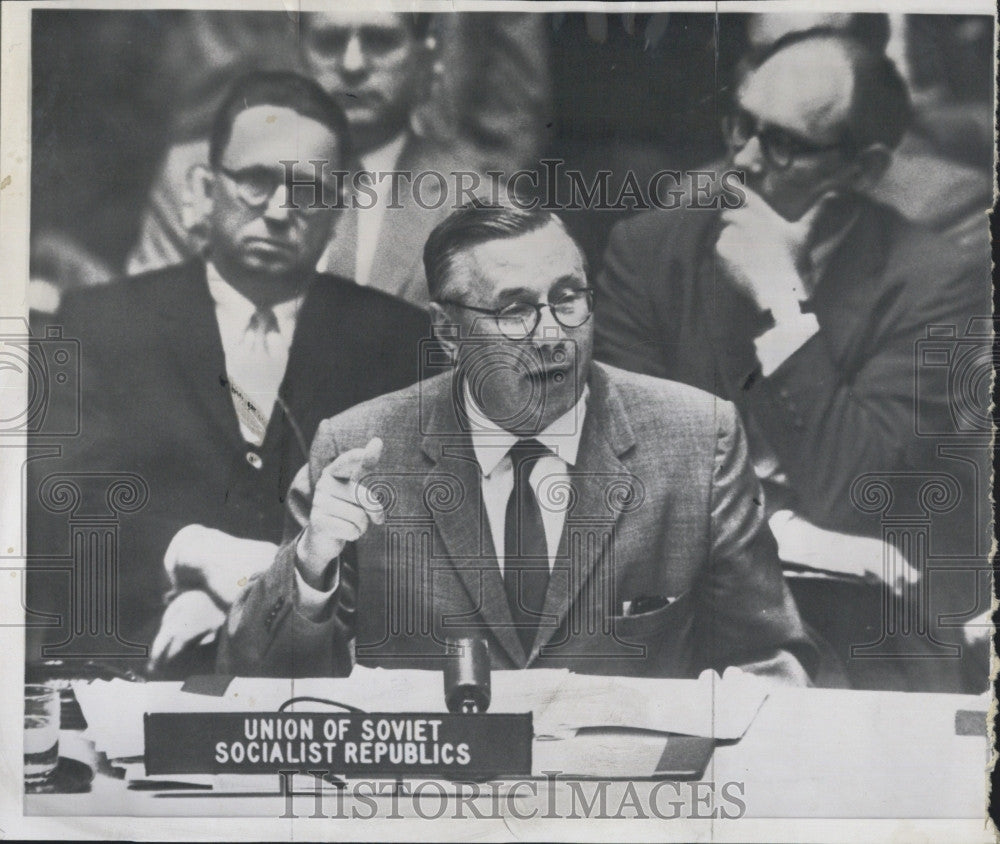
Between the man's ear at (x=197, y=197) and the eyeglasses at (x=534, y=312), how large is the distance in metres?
1.03

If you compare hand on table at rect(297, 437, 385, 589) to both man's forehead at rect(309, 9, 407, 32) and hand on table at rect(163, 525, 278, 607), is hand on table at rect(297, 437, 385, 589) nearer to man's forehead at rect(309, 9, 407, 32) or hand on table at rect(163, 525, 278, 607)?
hand on table at rect(163, 525, 278, 607)

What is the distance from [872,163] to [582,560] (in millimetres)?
1996

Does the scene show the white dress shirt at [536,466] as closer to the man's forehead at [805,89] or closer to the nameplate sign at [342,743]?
the nameplate sign at [342,743]

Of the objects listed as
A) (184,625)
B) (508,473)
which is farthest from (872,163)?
(184,625)

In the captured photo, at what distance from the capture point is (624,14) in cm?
421

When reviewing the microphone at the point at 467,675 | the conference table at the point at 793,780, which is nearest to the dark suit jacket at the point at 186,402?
the conference table at the point at 793,780

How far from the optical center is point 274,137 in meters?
4.24

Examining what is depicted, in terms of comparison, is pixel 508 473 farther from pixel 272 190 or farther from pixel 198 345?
pixel 272 190

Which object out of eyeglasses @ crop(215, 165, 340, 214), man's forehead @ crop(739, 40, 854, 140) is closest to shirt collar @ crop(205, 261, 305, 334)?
eyeglasses @ crop(215, 165, 340, 214)

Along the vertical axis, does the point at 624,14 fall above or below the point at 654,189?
above

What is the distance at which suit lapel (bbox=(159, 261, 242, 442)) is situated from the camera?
13.8 feet

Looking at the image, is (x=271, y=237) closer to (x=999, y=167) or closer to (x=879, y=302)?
(x=879, y=302)

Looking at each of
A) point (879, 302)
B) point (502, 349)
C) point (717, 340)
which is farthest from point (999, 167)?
point (502, 349)

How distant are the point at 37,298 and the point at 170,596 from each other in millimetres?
1328
